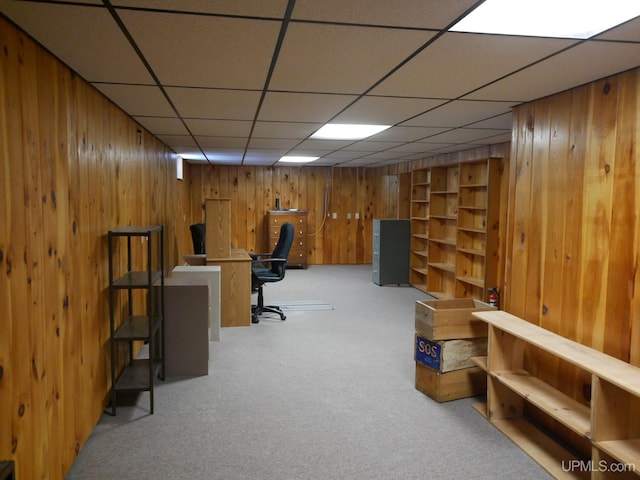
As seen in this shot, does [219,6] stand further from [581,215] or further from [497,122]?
[497,122]

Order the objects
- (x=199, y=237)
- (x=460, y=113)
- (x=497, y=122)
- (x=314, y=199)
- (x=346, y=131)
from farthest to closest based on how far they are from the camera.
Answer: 1. (x=314, y=199)
2. (x=199, y=237)
3. (x=346, y=131)
4. (x=497, y=122)
5. (x=460, y=113)

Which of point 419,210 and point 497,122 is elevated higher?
point 497,122

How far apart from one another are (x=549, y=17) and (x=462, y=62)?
1.71 feet

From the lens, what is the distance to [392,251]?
24.3 feet

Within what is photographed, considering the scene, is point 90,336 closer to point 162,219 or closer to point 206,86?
point 206,86

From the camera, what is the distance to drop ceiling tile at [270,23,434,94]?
1.74m

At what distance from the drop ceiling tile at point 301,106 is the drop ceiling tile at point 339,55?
230 mm

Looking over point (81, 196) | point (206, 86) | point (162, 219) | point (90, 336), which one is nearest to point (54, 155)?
point (81, 196)

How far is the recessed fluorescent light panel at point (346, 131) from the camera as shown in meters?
3.99

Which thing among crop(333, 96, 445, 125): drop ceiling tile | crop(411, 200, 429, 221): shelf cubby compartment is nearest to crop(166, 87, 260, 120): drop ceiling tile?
crop(333, 96, 445, 125): drop ceiling tile

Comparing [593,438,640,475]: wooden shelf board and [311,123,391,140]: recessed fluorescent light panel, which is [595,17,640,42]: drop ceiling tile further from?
[311,123,391,140]: recessed fluorescent light panel

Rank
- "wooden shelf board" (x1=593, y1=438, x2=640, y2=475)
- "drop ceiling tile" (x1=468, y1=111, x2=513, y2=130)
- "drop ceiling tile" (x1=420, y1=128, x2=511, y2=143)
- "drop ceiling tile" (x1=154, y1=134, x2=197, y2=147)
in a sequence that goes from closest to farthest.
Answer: "wooden shelf board" (x1=593, y1=438, x2=640, y2=475) → "drop ceiling tile" (x1=468, y1=111, x2=513, y2=130) → "drop ceiling tile" (x1=420, y1=128, x2=511, y2=143) → "drop ceiling tile" (x1=154, y1=134, x2=197, y2=147)

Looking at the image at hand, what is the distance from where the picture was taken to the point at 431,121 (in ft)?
12.2

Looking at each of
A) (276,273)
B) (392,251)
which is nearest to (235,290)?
(276,273)
